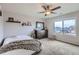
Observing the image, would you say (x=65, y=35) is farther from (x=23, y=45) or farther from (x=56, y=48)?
(x=23, y=45)

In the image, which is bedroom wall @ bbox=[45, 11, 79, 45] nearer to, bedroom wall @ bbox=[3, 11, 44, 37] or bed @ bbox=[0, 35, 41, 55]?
bedroom wall @ bbox=[3, 11, 44, 37]

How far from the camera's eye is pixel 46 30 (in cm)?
167

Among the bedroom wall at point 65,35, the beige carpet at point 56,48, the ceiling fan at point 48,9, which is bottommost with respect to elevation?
the beige carpet at point 56,48

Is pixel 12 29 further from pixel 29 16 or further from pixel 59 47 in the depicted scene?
pixel 59 47

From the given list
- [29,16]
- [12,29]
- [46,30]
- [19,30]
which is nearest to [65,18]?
[46,30]

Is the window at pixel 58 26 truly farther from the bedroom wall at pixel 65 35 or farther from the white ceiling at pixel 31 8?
the white ceiling at pixel 31 8

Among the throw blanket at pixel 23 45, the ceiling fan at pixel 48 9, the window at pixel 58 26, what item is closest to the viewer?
the throw blanket at pixel 23 45

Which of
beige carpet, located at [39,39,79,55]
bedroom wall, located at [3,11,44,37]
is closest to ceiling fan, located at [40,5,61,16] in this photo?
bedroom wall, located at [3,11,44,37]

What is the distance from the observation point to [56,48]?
1588mm

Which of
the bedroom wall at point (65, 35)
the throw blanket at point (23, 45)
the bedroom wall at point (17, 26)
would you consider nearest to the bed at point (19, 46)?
the throw blanket at point (23, 45)

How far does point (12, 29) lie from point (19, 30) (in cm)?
13

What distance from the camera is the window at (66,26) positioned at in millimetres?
1512

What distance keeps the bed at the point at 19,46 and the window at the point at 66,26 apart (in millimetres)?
571

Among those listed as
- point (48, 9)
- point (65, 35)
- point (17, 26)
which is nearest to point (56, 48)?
point (65, 35)
